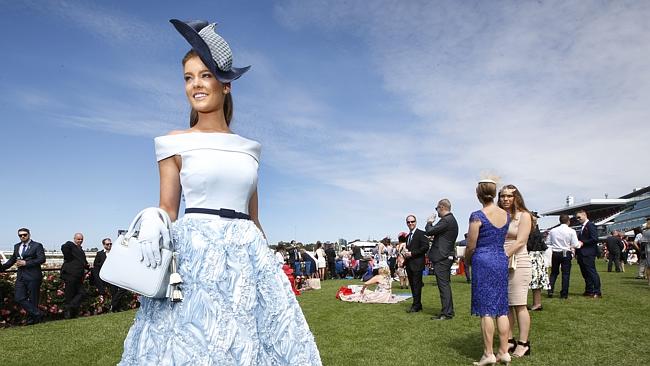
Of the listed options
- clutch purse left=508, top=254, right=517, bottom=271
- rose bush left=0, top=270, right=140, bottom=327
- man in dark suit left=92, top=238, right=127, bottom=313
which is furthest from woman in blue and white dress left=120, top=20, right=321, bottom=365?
man in dark suit left=92, top=238, right=127, bottom=313

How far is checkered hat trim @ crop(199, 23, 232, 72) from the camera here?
2.43m

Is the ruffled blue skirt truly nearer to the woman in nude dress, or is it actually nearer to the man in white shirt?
the woman in nude dress

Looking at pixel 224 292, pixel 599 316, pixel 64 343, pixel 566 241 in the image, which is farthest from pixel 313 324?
pixel 224 292

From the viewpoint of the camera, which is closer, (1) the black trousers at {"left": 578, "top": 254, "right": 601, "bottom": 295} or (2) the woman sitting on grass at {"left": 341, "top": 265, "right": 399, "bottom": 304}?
(1) the black trousers at {"left": 578, "top": 254, "right": 601, "bottom": 295}

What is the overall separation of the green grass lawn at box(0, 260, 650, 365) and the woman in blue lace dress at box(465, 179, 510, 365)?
75 cm

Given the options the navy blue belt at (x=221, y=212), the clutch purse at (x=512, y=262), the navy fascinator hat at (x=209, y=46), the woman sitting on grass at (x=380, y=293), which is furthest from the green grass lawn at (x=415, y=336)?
the navy fascinator hat at (x=209, y=46)

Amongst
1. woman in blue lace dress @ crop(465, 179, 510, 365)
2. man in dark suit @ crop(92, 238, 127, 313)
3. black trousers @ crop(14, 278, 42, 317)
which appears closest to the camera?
woman in blue lace dress @ crop(465, 179, 510, 365)

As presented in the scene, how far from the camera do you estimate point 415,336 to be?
7871 millimetres

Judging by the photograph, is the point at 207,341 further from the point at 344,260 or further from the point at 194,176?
the point at 344,260

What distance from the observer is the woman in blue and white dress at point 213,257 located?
2029 mm

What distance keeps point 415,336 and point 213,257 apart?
644 centimetres

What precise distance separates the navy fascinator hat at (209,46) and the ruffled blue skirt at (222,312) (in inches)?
30.9

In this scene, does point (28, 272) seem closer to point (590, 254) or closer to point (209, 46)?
point (209, 46)

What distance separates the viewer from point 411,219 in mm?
11016
